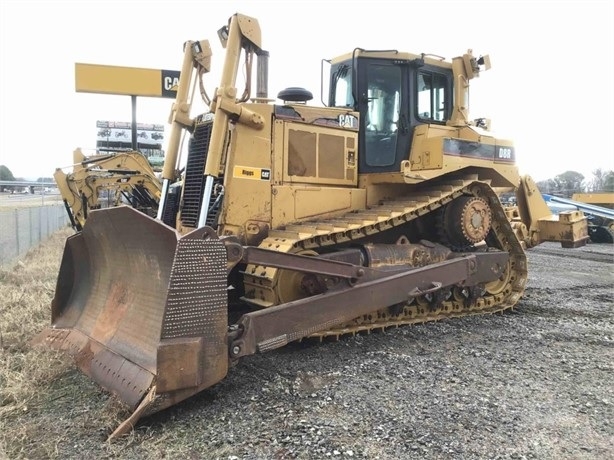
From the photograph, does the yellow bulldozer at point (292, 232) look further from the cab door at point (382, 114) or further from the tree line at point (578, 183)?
the tree line at point (578, 183)

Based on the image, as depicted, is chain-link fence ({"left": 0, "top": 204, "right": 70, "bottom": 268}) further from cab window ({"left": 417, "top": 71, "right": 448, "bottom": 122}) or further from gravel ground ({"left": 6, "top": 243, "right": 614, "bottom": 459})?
cab window ({"left": 417, "top": 71, "right": 448, "bottom": 122})

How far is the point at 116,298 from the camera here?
4992 mm

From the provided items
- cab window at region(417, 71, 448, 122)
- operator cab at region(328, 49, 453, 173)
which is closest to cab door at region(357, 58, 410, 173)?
operator cab at region(328, 49, 453, 173)

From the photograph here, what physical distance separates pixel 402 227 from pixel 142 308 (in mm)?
3499

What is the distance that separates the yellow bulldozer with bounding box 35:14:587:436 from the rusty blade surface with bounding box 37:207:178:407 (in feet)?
0.06

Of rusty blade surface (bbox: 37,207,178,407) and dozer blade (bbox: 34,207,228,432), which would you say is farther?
rusty blade surface (bbox: 37,207,178,407)

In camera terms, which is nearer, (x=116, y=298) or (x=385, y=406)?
(x=385, y=406)

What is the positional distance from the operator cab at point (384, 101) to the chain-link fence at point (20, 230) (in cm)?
785

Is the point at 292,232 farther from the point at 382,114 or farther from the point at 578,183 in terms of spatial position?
the point at 578,183

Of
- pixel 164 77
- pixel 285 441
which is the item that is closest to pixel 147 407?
pixel 285 441

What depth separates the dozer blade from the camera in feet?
12.4

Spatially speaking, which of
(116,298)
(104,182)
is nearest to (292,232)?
(116,298)

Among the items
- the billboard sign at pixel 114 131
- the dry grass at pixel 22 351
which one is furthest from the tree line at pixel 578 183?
the dry grass at pixel 22 351

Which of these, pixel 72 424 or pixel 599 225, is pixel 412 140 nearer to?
pixel 72 424
